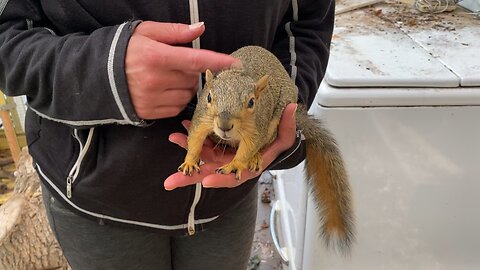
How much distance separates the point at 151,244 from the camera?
0.82 metres

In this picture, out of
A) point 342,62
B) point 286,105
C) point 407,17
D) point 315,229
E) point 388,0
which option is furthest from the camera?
point 388,0

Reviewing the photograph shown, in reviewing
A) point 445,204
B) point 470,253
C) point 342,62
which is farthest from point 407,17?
point 470,253

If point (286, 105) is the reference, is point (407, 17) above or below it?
below

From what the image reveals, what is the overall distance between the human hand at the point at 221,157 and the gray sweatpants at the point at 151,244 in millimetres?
181

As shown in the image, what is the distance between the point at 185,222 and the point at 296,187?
733mm

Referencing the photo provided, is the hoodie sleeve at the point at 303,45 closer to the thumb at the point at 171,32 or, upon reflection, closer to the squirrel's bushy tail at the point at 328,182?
the squirrel's bushy tail at the point at 328,182

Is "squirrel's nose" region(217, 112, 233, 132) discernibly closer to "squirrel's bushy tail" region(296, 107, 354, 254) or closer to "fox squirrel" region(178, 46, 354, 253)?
"fox squirrel" region(178, 46, 354, 253)

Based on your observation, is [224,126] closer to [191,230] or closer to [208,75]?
[208,75]

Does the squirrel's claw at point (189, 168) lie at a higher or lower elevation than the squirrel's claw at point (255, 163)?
higher

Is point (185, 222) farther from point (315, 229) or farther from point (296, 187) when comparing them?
point (296, 187)

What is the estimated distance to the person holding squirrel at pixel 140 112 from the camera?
59cm

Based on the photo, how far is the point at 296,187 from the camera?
1.47 m

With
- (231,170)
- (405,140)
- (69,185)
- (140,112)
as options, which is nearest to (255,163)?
(231,170)

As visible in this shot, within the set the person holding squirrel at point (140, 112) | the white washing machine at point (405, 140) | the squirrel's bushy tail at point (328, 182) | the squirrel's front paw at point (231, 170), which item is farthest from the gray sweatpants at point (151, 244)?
the white washing machine at point (405, 140)
